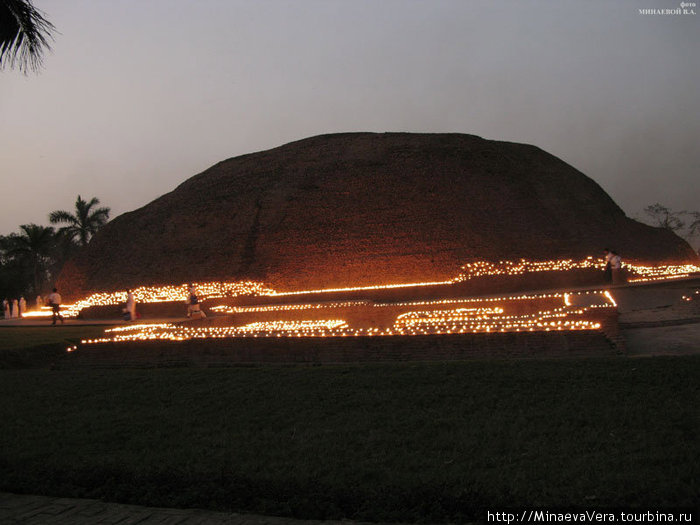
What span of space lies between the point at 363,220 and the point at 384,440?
22.2 m

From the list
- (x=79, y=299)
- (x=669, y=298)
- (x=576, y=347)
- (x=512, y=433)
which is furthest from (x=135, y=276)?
(x=512, y=433)

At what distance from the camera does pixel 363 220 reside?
86.9ft

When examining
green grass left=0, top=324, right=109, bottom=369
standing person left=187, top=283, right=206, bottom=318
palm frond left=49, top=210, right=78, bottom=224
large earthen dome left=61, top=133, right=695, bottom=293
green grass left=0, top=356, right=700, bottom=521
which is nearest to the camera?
green grass left=0, top=356, right=700, bottom=521

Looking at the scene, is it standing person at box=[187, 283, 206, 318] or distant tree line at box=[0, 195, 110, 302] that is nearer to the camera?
standing person at box=[187, 283, 206, 318]

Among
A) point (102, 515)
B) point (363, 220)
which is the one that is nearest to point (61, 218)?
point (363, 220)

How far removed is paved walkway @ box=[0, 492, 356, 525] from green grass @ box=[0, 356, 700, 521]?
94 mm

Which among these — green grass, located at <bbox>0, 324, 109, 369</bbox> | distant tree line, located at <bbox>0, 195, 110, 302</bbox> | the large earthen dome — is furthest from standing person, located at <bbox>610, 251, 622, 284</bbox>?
distant tree line, located at <bbox>0, 195, 110, 302</bbox>

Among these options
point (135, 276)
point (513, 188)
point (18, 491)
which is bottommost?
point (18, 491)

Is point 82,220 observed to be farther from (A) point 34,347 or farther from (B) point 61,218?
(A) point 34,347

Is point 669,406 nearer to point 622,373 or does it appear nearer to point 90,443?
point 622,373

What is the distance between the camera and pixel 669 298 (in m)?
15.0

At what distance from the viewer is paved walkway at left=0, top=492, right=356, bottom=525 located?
11.7ft

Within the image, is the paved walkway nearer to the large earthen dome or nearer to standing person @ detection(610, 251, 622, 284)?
standing person @ detection(610, 251, 622, 284)

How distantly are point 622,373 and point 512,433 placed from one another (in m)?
1.91
